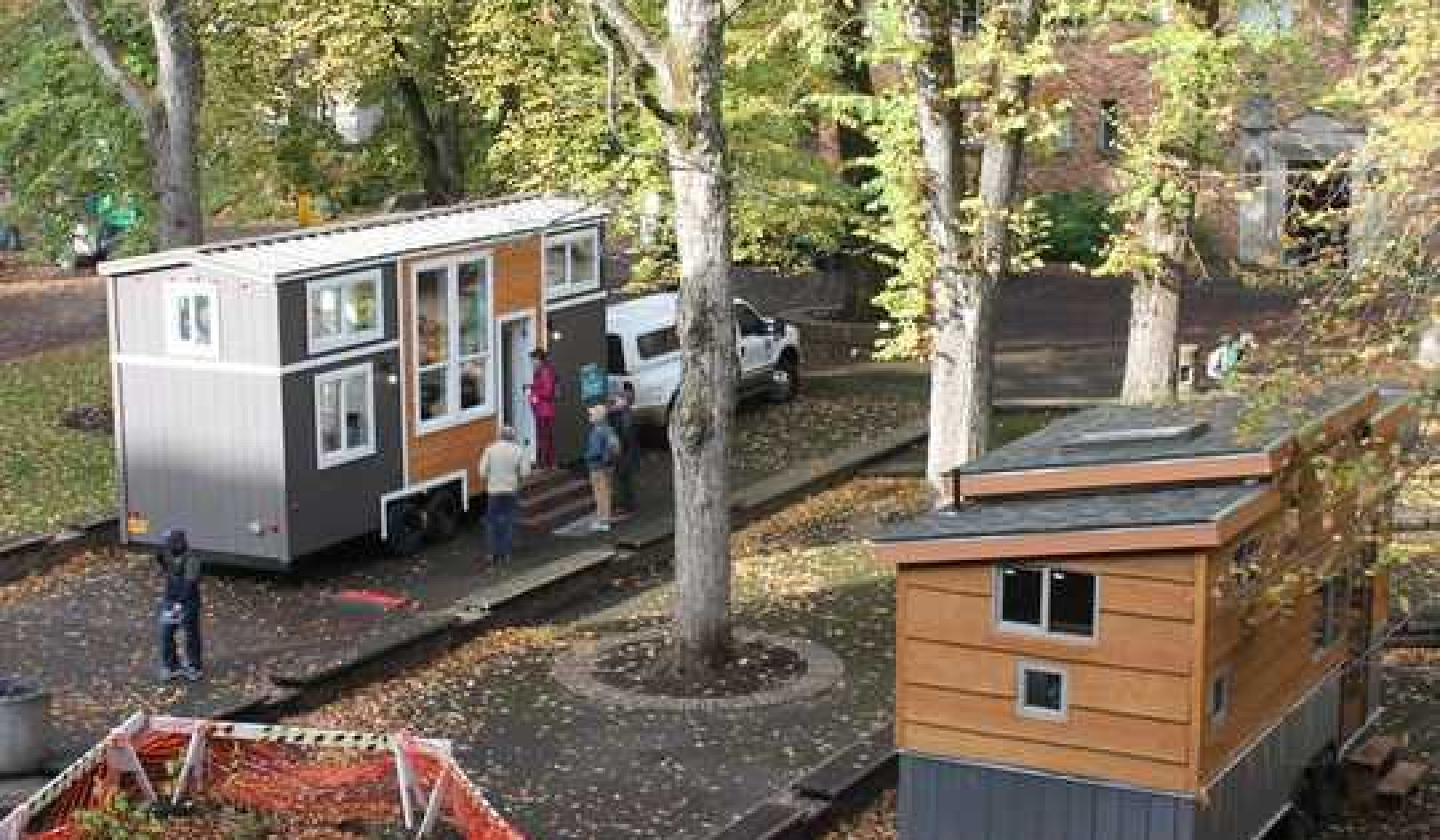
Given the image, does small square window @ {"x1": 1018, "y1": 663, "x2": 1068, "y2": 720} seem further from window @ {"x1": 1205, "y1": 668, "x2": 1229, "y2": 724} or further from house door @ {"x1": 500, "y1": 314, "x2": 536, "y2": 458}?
house door @ {"x1": 500, "y1": 314, "x2": 536, "y2": 458}

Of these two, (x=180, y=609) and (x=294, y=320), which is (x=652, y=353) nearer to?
(x=294, y=320)

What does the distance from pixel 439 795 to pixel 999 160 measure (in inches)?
427

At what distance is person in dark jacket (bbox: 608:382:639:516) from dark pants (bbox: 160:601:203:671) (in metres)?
7.20

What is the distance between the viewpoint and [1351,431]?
15898 mm

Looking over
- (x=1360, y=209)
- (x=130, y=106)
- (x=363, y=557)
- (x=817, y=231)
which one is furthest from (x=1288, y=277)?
(x=130, y=106)

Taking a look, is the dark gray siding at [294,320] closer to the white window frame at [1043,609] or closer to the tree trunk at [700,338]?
the tree trunk at [700,338]

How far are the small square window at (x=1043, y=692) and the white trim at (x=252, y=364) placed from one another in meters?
10.5

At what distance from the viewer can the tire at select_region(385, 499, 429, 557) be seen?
77.8 ft

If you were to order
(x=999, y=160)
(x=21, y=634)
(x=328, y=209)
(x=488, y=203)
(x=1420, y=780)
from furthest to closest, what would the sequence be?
(x=328, y=209) → (x=488, y=203) → (x=999, y=160) → (x=21, y=634) → (x=1420, y=780)

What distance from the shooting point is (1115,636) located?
13859mm

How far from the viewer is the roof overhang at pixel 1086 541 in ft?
43.7

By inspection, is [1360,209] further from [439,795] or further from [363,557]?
[363,557]

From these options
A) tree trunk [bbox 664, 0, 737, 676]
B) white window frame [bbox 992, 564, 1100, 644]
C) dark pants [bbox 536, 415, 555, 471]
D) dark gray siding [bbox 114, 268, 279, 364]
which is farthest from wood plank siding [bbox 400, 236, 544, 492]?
white window frame [bbox 992, 564, 1100, 644]

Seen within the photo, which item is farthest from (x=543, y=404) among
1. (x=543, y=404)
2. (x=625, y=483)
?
(x=625, y=483)
